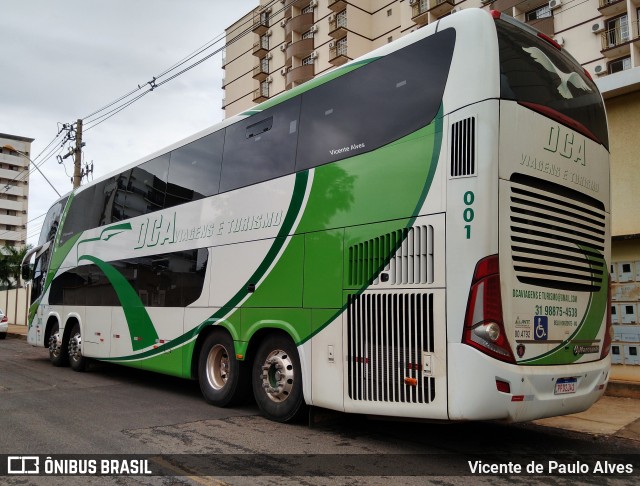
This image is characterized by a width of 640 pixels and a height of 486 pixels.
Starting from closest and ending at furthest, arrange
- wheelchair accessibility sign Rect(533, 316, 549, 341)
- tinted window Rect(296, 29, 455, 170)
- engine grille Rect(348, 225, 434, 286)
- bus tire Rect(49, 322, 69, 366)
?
1. wheelchair accessibility sign Rect(533, 316, 549, 341)
2. engine grille Rect(348, 225, 434, 286)
3. tinted window Rect(296, 29, 455, 170)
4. bus tire Rect(49, 322, 69, 366)

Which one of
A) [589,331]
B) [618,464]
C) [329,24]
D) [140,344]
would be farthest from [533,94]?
[329,24]

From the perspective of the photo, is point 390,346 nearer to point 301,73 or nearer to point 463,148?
point 463,148

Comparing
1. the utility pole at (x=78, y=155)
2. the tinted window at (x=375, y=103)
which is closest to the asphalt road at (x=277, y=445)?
the tinted window at (x=375, y=103)

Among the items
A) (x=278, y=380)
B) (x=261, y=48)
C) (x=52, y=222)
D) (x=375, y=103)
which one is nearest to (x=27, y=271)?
(x=52, y=222)

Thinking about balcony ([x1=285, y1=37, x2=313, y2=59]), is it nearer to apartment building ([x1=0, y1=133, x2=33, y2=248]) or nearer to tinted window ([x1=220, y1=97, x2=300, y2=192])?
tinted window ([x1=220, y1=97, x2=300, y2=192])

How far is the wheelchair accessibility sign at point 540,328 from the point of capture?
5340 mm

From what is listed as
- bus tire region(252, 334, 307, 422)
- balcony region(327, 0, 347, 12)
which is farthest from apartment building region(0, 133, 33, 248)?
bus tire region(252, 334, 307, 422)

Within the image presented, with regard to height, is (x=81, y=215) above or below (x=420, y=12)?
below

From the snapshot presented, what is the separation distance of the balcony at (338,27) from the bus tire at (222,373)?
35743 millimetres

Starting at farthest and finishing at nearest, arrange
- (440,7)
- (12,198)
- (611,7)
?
(12,198)
(440,7)
(611,7)

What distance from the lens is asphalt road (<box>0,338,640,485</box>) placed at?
5031mm

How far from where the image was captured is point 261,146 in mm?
7980

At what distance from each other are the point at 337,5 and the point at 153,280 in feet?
117

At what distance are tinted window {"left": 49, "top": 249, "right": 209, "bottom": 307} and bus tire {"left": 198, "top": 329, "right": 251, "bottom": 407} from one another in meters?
0.88
